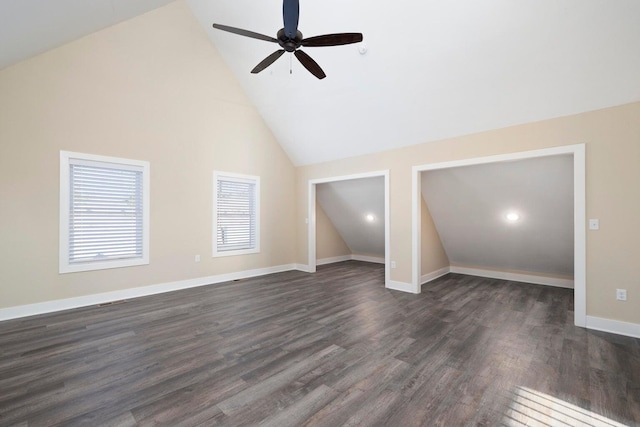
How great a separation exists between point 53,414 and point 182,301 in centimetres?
243

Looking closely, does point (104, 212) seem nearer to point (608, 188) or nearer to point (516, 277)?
point (608, 188)

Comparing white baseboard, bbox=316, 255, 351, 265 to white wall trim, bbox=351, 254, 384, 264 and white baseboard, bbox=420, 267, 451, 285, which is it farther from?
white baseboard, bbox=420, 267, 451, 285

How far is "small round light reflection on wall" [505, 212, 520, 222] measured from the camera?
4.64 metres

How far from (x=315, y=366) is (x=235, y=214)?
4085 mm

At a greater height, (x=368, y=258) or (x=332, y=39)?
(x=332, y=39)

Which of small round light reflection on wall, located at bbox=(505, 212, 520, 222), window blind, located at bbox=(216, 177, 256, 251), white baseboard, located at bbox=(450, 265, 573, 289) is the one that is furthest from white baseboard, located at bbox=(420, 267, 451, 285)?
window blind, located at bbox=(216, 177, 256, 251)

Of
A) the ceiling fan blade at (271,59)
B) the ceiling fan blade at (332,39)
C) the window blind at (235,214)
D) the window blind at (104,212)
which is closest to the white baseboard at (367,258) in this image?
the window blind at (235,214)

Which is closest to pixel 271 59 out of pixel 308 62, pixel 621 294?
pixel 308 62

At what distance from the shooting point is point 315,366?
238 cm

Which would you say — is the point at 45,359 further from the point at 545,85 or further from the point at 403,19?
the point at 545,85

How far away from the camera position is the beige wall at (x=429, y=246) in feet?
17.4

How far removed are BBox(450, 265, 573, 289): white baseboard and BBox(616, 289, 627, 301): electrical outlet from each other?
221 cm

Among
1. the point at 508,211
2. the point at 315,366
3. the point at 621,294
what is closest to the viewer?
the point at 315,366

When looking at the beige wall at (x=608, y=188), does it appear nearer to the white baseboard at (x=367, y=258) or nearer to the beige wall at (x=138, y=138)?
the white baseboard at (x=367, y=258)
